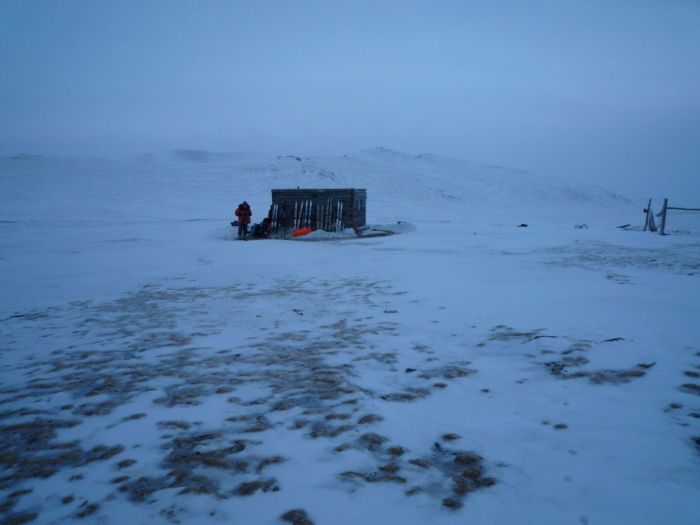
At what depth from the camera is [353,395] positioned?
9.19ft

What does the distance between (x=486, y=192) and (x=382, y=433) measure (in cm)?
4153

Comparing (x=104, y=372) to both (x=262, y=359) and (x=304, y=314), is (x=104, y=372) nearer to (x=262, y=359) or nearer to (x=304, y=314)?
(x=262, y=359)

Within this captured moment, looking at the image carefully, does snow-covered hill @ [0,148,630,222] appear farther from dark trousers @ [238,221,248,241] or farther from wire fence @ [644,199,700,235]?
dark trousers @ [238,221,248,241]

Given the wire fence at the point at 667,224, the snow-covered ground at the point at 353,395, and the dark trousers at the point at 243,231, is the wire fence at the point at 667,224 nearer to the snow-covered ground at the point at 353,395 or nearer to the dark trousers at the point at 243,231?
the snow-covered ground at the point at 353,395

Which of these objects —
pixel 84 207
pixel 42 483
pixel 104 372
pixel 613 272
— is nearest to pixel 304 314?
pixel 104 372

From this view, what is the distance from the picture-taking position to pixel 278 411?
8.55ft

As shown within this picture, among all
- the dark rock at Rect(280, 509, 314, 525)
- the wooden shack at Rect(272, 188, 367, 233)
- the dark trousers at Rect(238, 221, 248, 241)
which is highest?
the wooden shack at Rect(272, 188, 367, 233)

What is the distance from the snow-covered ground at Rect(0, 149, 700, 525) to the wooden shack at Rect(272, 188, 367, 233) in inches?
240

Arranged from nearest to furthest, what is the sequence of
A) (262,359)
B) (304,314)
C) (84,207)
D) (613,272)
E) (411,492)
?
(411,492), (262,359), (304,314), (613,272), (84,207)

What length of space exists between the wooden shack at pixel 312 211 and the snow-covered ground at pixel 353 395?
20.0 ft

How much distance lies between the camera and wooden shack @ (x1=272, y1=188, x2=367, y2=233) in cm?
1374

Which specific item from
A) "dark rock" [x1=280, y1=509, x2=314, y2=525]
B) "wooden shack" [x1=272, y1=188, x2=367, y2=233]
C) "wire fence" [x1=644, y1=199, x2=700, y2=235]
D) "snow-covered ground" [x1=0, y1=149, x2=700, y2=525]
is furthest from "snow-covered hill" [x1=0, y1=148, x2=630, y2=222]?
"dark rock" [x1=280, y1=509, x2=314, y2=525]

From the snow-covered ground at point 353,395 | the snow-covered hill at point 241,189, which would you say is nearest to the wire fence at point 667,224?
the snow-covered hill at point 241,189

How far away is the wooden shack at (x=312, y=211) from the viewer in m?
13.7
